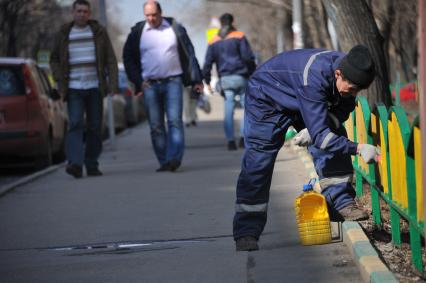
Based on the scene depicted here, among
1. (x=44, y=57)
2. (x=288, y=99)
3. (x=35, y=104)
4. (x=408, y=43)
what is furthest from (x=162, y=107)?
(x=44, y=57)

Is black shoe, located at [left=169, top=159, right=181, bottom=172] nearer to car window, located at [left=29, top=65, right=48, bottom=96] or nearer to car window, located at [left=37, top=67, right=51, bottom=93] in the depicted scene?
car window, located at [left=29, top=65, right=48, bottom=96]

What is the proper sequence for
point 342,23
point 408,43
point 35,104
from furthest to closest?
point 408,43, point 35,104, point 342,23

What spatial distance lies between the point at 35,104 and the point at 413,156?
978 centimetres

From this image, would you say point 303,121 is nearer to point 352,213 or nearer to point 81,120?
point 352,213

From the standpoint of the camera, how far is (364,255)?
6.82m

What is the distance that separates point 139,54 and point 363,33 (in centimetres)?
347

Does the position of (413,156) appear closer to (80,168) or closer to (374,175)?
(374,175)

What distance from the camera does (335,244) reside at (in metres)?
7.95

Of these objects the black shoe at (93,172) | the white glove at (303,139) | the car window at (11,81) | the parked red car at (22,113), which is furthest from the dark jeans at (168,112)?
the white glove at (303,139)

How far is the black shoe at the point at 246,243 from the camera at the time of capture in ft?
25.5

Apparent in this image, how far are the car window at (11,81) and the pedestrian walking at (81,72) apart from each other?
2149 millimetres

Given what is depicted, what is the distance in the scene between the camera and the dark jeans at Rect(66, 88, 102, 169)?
1332 centimetres

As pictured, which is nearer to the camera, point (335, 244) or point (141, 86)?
point (335, 244)

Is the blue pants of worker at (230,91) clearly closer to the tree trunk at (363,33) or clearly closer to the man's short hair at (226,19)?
the man's short hair at (226,19)
